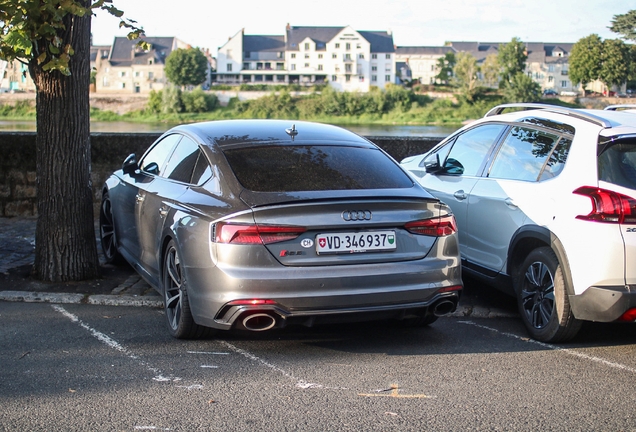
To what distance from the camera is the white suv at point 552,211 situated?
505 cm

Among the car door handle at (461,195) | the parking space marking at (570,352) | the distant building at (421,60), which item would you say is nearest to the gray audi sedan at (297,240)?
the parking space marking at (570,352)

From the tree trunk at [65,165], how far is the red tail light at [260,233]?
2.93 metres

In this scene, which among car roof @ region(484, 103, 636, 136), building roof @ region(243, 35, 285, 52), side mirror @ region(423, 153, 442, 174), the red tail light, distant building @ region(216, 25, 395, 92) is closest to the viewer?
the red tail light

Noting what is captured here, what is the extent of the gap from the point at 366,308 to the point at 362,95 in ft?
356

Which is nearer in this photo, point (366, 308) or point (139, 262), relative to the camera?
point (366, 308)

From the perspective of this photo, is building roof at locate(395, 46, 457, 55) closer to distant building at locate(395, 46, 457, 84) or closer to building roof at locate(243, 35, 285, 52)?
distant building at locate(395, 46, 457, 84)

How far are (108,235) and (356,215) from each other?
4016 mm

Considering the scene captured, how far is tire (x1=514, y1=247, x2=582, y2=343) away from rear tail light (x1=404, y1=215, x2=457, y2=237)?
0.74m

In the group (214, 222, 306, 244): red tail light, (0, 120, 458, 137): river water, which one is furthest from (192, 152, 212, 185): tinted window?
(0, 120, 458, 137): river water

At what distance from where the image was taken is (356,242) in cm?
502

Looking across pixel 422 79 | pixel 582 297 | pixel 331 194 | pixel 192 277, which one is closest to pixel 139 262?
pixel 192 277

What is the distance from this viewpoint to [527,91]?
103 m

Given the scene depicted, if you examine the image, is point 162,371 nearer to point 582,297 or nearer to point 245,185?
point 245,185

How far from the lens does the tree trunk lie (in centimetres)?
714
